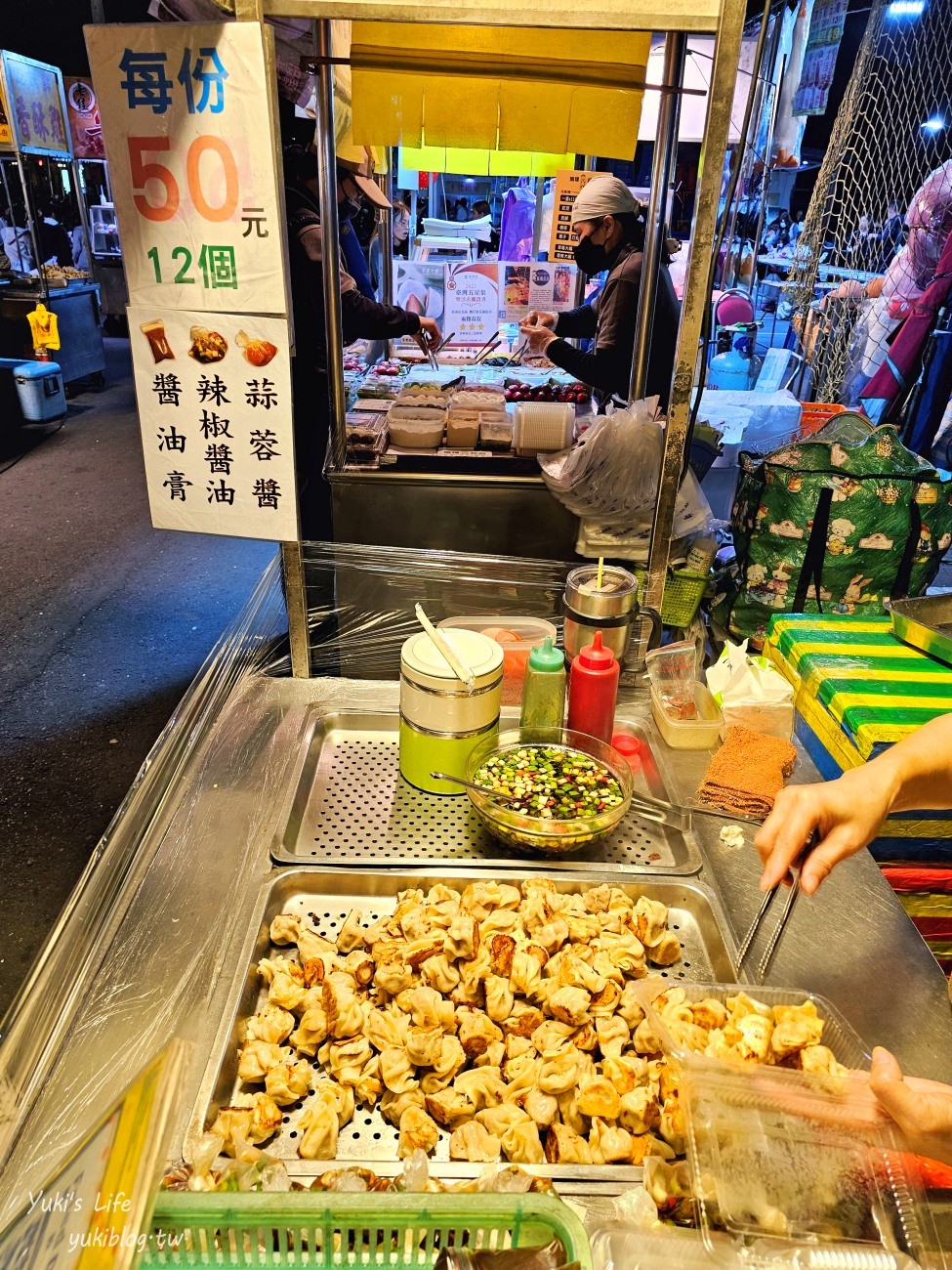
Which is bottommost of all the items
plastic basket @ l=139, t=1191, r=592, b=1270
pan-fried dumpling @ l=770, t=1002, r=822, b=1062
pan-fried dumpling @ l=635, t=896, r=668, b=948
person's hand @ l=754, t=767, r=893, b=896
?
pan-fried dumpling @ l=635, t=896, r=668, b=948

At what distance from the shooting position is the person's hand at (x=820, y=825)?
126 cm

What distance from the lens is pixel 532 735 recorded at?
187 cm

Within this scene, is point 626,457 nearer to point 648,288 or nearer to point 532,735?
point 648,288

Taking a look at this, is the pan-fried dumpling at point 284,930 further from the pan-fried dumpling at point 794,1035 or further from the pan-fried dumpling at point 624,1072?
the pan-fried dumpling at point 794,1035

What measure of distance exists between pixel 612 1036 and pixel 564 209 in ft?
16.1

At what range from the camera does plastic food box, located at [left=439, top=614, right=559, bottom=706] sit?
6.94 feet

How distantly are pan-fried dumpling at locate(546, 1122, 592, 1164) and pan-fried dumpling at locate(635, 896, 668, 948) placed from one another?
0.37m

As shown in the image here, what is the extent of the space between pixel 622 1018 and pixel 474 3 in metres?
1.89

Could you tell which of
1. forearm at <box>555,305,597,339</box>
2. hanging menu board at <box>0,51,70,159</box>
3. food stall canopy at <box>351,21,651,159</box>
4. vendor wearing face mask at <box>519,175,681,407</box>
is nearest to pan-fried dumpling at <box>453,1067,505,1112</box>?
food stall canopy at <box>351,21,651,159</box>

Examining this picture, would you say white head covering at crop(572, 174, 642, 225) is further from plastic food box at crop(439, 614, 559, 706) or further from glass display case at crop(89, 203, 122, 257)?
glass display case at crop(89, 203, 122, 257)

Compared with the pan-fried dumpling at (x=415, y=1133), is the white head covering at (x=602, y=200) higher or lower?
higher

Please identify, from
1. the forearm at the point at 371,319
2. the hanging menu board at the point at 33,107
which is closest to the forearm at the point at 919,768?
the forearm at the point at 371,319

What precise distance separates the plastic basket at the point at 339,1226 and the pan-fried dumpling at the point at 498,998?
0.50 meters

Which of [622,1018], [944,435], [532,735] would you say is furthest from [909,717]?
[944,435]
